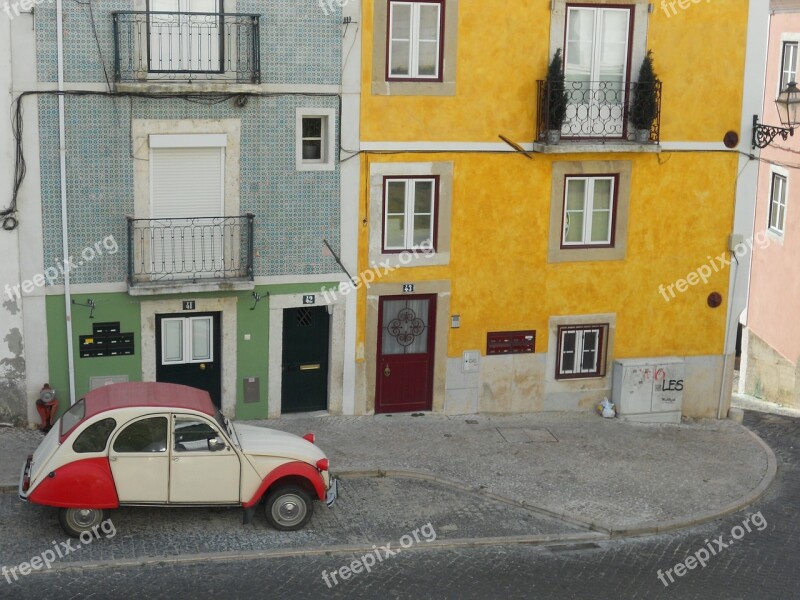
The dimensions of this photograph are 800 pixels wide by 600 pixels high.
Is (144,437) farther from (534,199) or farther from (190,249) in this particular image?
(534,199)

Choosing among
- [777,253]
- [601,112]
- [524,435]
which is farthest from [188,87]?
[777,253]

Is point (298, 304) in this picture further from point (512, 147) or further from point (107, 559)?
point (107, 559)

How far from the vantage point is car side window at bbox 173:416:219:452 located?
15.8 m

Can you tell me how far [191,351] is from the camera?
20219mm

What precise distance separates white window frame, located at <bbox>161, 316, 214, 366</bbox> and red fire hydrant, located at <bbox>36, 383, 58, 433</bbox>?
1838mm

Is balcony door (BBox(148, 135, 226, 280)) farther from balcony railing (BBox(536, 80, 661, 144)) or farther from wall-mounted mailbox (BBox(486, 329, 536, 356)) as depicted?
balcony railing (BBox(536, 80, 661, 144))

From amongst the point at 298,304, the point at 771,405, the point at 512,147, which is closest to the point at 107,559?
the point at 298,304

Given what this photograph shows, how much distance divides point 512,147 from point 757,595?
841 cm

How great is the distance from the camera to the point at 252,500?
16.2 m

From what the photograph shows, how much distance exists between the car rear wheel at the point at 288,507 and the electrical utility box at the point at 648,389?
7.60 meters

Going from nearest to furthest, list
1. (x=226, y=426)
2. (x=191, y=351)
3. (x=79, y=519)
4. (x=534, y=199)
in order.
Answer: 1. (x=79, y=519)
2. (x=226, y=426)
3. (x=191, y=351)
4. (x=534, y=199)

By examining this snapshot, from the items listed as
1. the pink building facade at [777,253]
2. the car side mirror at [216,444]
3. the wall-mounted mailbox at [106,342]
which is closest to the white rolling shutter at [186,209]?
the wall-mounted mailbox at [106,342]

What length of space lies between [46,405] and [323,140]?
19.8 feet

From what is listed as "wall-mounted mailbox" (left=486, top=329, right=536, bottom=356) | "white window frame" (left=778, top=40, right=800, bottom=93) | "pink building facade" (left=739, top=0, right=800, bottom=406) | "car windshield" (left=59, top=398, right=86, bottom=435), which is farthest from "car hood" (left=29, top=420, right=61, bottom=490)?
"white window frame" (left=778, top=40, right=800, bottom=93)
